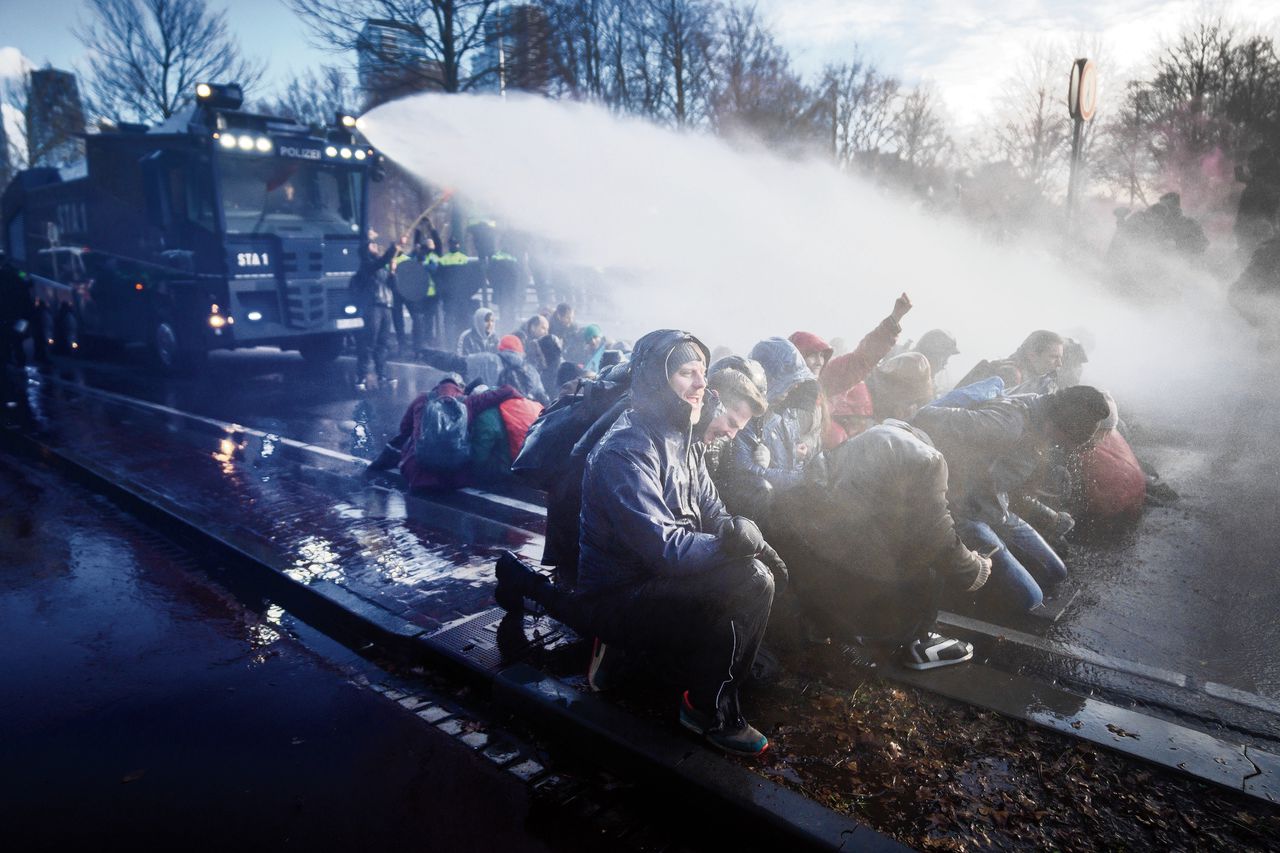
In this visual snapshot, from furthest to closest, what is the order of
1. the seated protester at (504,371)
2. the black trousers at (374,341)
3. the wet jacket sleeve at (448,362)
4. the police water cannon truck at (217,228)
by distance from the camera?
the black trousers at (374,341)
the police water cannon truck at (217,228)
the wet jacket sleeve at (448,362)
the seated protester at (504,371)

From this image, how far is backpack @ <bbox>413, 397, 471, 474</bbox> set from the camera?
661 centimetres

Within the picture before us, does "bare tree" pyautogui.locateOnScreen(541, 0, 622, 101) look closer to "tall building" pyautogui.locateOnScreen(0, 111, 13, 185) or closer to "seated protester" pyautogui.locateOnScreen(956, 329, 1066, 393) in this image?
"seated protester" pyautogui.locateOnScreen(956, 329, 1066, 393)

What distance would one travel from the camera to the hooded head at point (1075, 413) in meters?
4.49

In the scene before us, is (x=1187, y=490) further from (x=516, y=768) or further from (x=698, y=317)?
(x=698, y=317)

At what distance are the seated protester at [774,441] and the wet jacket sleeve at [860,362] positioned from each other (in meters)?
0.81

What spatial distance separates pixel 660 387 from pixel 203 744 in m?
2.55

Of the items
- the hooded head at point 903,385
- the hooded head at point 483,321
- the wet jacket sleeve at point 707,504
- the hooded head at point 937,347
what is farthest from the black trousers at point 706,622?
the hooded head at point 483,321

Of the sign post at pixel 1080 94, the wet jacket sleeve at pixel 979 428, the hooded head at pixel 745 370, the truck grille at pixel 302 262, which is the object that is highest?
the sign post at pixel 1080 94

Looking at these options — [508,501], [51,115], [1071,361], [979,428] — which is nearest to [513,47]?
[1071,361]

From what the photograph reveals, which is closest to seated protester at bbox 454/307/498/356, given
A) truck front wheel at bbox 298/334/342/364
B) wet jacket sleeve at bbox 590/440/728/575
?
truck front wheel at bbox 298/334/342/364

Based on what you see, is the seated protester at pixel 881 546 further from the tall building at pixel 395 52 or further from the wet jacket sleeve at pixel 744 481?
the tall building at pixel 395 52

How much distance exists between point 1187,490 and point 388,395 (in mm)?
10063

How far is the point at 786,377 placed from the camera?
16.2 feet

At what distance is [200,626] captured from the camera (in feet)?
14.6
